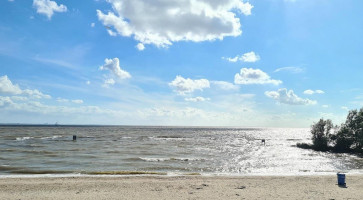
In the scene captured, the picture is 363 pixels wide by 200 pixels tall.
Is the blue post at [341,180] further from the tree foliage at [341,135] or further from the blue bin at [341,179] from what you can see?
the tree foliage at [341,135]

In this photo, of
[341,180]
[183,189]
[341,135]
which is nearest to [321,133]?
[341,135]

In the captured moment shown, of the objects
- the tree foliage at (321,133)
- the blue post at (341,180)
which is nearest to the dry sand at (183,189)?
the blue post at (341,180)

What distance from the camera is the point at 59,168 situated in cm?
2748

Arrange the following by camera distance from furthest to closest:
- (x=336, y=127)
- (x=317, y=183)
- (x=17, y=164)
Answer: (x=336, y=127)
(x=17, y=164)
(x=317, y=183)

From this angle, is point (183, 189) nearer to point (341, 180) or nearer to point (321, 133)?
point (341, 180)

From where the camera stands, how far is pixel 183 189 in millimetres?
17547

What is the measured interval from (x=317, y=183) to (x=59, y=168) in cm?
2301

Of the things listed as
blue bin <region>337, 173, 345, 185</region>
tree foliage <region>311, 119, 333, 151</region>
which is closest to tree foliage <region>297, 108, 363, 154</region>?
tree foliage <region>311, 119, 333, 151</region>

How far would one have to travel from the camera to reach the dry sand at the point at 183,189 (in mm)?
15664

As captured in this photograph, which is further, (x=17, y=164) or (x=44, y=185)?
(x=17, y=164)

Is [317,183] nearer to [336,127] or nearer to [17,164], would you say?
[17,164]

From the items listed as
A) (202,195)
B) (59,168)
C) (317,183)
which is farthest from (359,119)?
(59,168)

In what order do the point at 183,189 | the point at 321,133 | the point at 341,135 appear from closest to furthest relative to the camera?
the point at 183,189 → the point at 341,135 → the point at 321,133

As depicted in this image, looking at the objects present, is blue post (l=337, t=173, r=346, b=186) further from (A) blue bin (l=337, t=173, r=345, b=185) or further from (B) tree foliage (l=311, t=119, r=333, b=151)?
(B) tree foliage (l=311, t=119, r=333, b=151)
